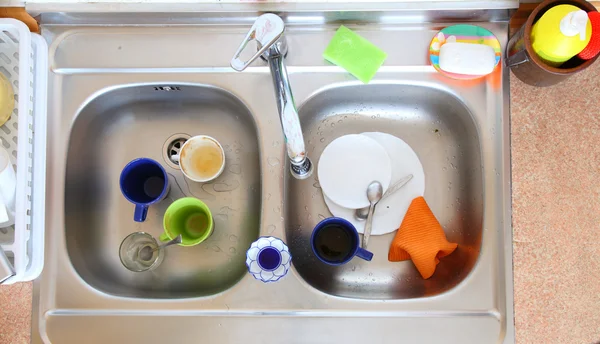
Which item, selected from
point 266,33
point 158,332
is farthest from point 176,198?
point 266,33

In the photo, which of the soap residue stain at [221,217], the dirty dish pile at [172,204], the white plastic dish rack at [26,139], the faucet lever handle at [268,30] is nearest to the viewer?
the faucet lever handle at [268,30]

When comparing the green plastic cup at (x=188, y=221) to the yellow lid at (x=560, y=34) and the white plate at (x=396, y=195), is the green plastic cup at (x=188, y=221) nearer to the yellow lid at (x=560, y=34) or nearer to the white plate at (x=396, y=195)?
the white plate at (x=396, y=195)

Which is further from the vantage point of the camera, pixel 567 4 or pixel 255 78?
pixel 255 78

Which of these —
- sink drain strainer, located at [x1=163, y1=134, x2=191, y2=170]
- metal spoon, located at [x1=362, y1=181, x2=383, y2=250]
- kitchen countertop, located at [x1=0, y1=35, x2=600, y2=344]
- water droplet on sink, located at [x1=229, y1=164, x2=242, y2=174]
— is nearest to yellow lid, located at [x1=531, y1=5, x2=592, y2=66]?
kitchen countertop, located at [x1=0, y1=35, x2=600, y2=344]

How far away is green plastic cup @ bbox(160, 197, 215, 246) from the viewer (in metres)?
0.92

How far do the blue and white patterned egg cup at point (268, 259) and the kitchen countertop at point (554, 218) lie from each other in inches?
18.7

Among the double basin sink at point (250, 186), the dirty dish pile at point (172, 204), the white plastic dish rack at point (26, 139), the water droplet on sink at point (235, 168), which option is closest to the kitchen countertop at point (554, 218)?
the double basin sink at point (250, 186)

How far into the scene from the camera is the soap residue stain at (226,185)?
3.32 ft

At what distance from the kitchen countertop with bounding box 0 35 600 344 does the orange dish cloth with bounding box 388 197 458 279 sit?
154 millimetres

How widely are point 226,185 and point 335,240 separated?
1.01 feet

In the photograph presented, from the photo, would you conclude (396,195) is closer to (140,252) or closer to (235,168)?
(235,168)

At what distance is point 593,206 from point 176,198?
91 cm

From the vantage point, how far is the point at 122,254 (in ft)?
3.01

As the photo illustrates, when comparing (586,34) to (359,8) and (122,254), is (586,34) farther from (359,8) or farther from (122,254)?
(122,254)
